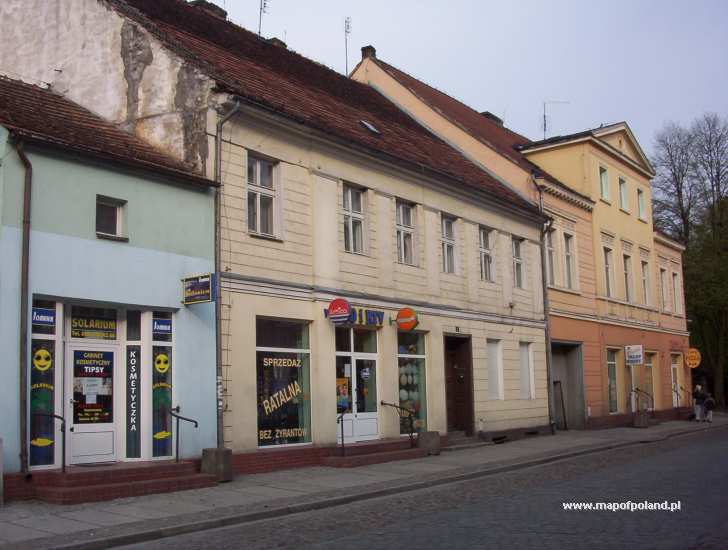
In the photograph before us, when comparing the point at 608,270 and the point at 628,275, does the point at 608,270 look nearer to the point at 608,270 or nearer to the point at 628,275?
the point at 608,270

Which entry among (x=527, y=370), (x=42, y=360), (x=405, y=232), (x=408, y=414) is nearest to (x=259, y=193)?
(x=405, y=232)

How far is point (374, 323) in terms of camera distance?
65.6 feet

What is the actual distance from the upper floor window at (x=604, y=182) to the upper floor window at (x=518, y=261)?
7.39 metres

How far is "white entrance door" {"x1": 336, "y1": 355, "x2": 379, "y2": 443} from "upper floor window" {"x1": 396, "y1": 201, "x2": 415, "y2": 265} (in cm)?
298

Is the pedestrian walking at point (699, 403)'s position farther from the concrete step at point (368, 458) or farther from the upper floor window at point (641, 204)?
the concrete step at point (368, 458)

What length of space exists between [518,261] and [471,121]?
7694 millimetres

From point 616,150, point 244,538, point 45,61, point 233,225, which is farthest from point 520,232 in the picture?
point 244,538

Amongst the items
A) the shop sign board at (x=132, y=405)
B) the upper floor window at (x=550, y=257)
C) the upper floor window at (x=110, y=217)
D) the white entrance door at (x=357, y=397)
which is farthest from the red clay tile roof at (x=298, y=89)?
the shop sign board at (x=132, y=405)

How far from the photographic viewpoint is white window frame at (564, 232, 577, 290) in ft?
99.7

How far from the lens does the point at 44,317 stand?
13.3 meters

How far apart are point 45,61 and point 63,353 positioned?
825 cm

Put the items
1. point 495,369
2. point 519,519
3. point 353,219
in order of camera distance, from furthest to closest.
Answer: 1. point 495,369
2. point 353,219
3. point 519,519

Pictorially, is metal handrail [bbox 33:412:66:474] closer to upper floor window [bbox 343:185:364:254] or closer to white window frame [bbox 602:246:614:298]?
upper floor window [bbox 343:185:364:254]

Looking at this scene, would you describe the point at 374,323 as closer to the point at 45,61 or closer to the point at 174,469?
the point at 174,469
